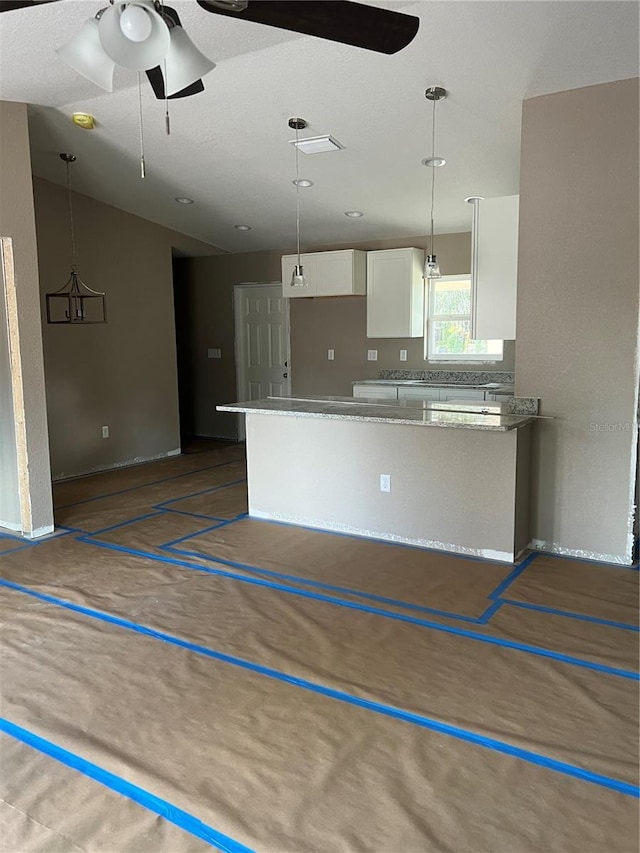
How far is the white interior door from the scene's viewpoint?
7.76 metres

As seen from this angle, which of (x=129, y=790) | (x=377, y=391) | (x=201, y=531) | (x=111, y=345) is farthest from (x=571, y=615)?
(x=111, y=345)

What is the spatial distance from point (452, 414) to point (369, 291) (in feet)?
9.32

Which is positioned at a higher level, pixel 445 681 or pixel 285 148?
pixel 285 148

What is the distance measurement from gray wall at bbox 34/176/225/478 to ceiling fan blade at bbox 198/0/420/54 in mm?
4041

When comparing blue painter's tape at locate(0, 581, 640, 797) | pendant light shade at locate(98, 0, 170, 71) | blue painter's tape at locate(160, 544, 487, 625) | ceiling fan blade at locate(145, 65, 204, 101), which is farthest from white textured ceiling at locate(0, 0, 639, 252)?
blue painter's tape at locate(0, 581, 640, 797)

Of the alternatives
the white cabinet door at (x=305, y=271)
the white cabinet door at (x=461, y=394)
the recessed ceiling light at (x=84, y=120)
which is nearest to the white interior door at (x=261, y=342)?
the white cabinet door at (x=305, y=271)

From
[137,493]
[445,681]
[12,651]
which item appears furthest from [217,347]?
[445,681]

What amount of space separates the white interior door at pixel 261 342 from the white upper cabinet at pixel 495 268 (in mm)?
3627

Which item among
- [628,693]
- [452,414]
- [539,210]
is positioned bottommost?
[628,693]

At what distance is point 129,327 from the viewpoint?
6.64 m

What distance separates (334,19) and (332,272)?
468 cm

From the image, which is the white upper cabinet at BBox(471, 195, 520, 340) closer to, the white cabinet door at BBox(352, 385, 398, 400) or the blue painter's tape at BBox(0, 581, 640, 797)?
the white cabinet door at BBox(352, 385, 398, 400)

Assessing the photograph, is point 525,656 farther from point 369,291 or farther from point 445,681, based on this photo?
point 369,291

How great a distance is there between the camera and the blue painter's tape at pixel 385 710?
2029mm
